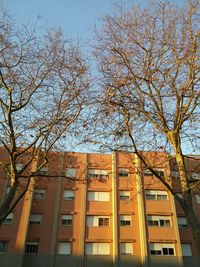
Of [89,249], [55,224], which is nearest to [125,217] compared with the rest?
[89,249]

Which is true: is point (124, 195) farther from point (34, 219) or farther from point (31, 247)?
point (31, 247)

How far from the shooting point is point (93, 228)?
28.8 meters

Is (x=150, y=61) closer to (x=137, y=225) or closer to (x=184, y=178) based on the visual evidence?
(x=184, y=178)

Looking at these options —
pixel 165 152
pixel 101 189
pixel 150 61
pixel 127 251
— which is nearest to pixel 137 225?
pixel 127 251

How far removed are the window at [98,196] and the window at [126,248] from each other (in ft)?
16.6

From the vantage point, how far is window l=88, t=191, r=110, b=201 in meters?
30.8

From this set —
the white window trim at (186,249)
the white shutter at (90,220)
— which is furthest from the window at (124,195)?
the white window trim at (186,249)

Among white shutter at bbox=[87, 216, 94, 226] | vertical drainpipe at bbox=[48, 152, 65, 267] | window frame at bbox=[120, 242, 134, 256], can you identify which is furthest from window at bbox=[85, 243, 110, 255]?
vertical drainpipe at bbox=[48, 152, 65, 267]

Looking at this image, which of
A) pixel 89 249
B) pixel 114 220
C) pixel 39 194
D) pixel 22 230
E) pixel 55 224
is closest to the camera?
pixel 22 230

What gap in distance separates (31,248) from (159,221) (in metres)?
13.1

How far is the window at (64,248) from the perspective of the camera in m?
27.3

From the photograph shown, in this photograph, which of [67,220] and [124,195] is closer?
[67,220]

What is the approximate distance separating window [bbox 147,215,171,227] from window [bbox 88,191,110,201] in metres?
4.89

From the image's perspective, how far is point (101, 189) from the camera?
31.2m
